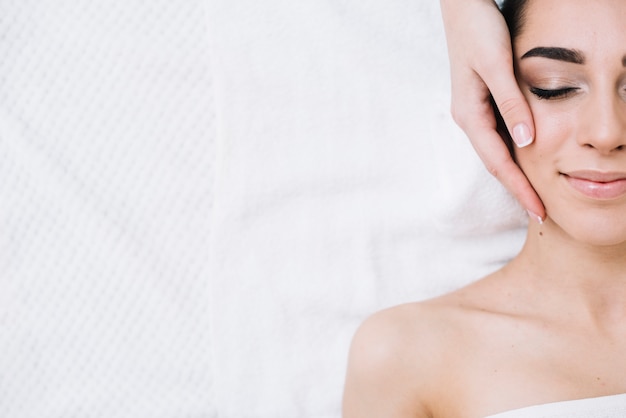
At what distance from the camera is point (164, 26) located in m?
1.65

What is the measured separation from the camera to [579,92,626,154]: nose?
1.21 meters

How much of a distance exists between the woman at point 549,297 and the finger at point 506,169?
0.06ft

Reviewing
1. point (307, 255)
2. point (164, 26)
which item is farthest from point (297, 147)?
point (164, 26)

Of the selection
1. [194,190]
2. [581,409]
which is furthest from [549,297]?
[194,190]

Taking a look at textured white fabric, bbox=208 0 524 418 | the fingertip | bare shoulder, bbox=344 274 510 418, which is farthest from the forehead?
bare shoulder, bbox=344 274 510 418

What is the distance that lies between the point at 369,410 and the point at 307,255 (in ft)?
1.27

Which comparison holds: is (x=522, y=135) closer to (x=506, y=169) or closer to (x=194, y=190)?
(x=506, y=169)

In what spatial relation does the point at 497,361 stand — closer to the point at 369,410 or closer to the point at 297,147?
the point at 369,410

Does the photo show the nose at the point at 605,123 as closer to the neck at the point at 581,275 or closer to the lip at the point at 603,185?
the lip at the point at 603,185

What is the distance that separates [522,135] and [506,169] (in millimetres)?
83

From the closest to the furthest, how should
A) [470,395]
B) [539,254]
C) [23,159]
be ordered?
1. [470,395]
2. [539,254]
3. [23,159]

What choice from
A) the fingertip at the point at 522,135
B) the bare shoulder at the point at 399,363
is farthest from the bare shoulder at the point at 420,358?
the fingertip at the point at 522,135

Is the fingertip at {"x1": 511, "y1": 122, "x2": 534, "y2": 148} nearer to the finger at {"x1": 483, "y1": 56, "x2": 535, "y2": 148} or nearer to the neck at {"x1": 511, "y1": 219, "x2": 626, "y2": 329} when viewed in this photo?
the finger at {"x1": 483, "y1": 56, "x2": 535, "y2": 148}

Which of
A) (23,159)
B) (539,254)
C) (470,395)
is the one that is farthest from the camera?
(23,159)
